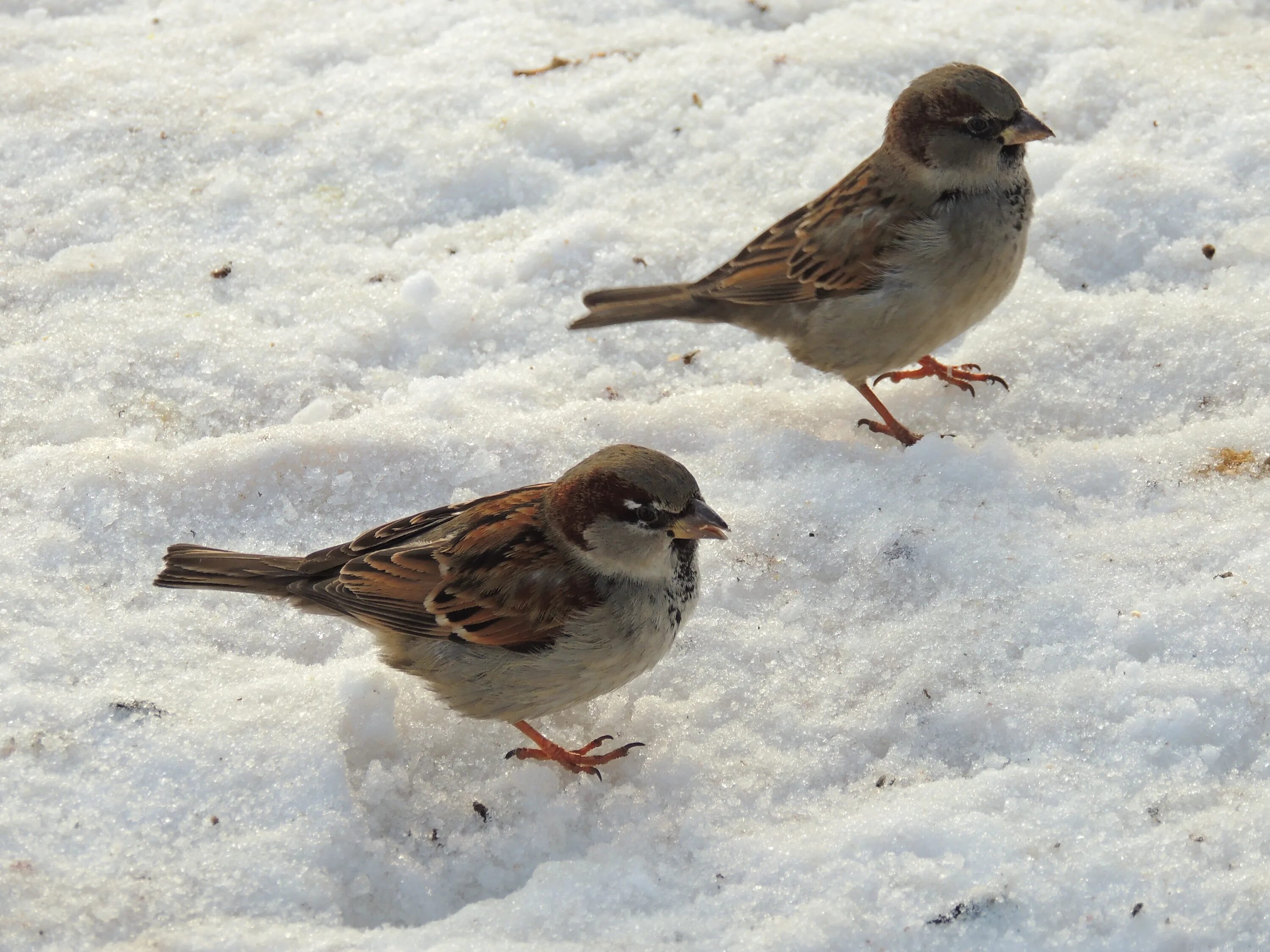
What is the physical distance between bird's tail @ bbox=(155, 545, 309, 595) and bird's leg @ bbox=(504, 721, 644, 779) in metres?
0.73

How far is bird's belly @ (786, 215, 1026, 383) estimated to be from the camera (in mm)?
4145

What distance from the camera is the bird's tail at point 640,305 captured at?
4.45 metres

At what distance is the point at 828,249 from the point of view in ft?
14.3

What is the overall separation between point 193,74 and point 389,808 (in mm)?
3874

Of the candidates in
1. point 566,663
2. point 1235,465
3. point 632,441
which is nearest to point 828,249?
point 632,441

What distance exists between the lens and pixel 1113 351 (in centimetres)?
436

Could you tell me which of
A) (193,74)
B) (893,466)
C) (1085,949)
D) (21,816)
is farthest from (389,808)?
(193,74)

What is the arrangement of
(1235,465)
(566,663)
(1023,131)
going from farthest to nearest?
(1023,131)
(1235,465)
(566,663)

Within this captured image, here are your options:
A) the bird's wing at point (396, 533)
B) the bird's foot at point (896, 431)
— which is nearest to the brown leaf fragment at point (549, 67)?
the bird's foot at point (896, 431)

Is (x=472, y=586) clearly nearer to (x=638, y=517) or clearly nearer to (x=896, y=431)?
(x=638, y=517)

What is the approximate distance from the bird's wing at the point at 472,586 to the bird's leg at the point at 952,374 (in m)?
1.66

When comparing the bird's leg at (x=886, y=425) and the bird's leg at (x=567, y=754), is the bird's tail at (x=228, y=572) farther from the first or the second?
the bird's leg at (x=886, y=425)

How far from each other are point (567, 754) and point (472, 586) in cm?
49

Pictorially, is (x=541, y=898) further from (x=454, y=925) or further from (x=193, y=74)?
(x=193, y=74)
